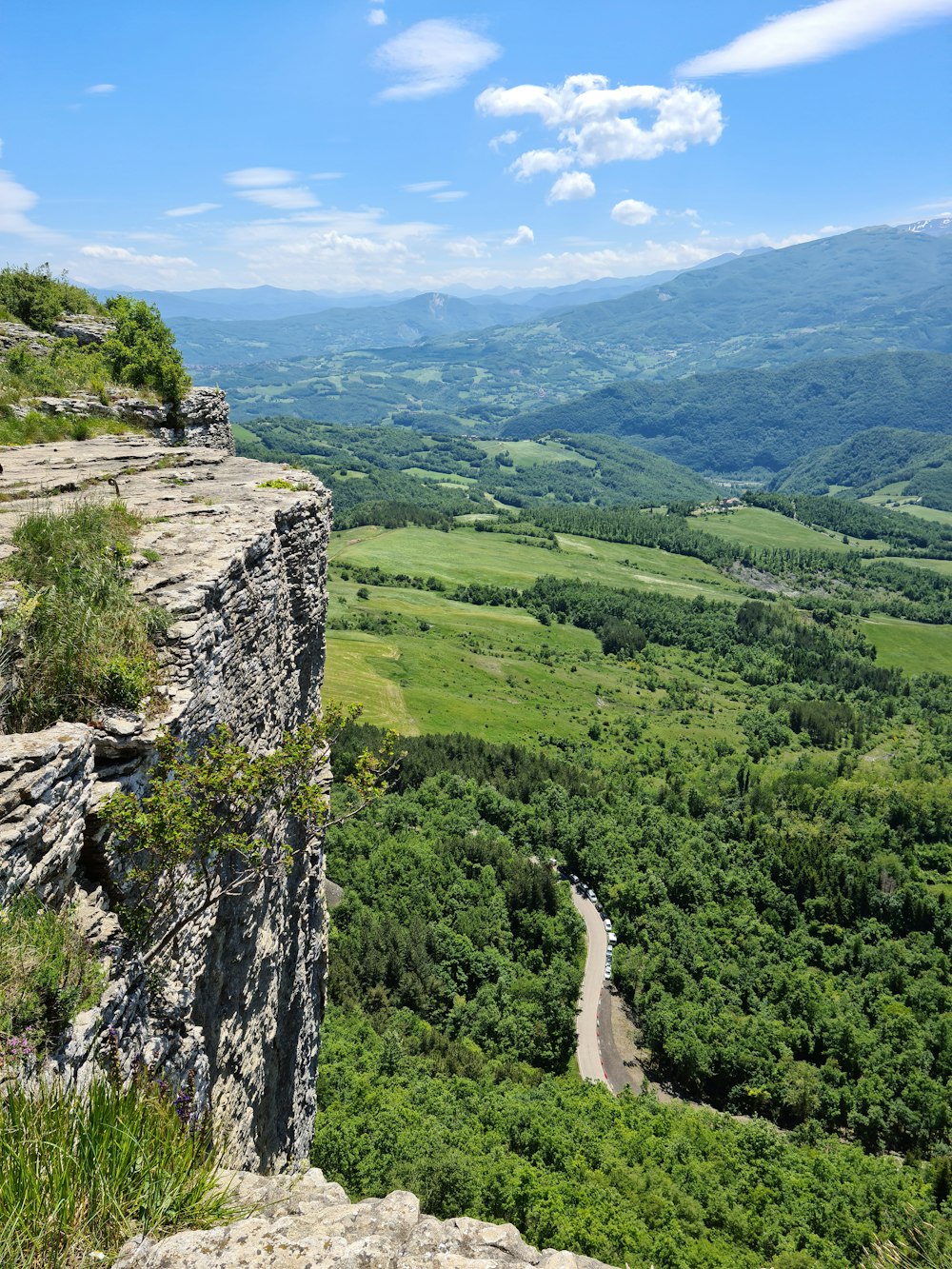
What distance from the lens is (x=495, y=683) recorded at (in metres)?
162

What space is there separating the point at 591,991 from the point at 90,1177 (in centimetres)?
7402

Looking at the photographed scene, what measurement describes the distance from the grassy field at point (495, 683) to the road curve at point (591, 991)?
159 feet

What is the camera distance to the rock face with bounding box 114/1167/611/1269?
6645 mm

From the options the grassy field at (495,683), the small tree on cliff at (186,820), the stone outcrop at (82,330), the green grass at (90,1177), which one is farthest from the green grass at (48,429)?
the grassy field at (495,683)

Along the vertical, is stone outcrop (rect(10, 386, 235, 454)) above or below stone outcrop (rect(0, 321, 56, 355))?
below

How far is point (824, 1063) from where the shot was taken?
215ft

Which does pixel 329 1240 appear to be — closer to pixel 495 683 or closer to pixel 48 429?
pixel 48 429

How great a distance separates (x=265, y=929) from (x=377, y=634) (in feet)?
500

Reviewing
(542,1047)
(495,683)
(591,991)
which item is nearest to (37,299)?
(542,1047)

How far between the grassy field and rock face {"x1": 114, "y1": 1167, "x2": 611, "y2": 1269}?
113m

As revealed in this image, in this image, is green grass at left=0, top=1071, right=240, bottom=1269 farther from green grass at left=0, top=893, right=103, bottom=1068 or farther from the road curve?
the road curve

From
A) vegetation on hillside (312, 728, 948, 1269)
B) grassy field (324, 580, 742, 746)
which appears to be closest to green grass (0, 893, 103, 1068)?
vegetation on hillside (312, 728, 948, 1269)

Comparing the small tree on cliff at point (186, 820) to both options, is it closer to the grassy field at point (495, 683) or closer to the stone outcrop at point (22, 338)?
the stone outcrop at point (22, 338)

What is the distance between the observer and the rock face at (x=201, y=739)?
340 inches
